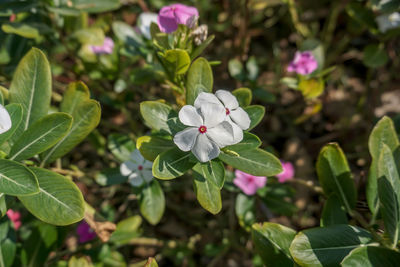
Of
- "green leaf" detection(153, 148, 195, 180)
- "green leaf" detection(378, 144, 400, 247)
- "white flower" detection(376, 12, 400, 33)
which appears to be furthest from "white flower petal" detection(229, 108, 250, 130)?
"white flower" detection(376, 12, 400, 33)

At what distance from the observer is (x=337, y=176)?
1605 millimetres

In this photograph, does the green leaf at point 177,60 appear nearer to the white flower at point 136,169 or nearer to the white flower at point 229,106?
the white flower at point 229,106

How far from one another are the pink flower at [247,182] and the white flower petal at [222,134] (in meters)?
0.82

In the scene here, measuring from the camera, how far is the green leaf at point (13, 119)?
50.9 inches

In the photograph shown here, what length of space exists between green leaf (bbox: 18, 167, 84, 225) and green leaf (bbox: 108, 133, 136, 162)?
0.50 metres

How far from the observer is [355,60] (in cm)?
318

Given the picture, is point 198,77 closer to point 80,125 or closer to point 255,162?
point 255,162

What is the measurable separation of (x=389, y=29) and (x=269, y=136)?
45.0 inches

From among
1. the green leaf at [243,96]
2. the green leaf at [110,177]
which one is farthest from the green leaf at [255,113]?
the green leaf at [110,177]

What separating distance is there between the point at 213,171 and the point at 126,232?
926mm

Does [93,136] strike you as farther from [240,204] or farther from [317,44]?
[317,44]

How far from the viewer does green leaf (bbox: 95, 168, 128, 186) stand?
1829mm

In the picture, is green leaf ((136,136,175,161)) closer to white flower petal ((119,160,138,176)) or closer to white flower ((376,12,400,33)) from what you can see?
white flower petal ((119,160,138,176))

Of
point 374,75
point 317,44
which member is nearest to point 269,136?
point 317,44
